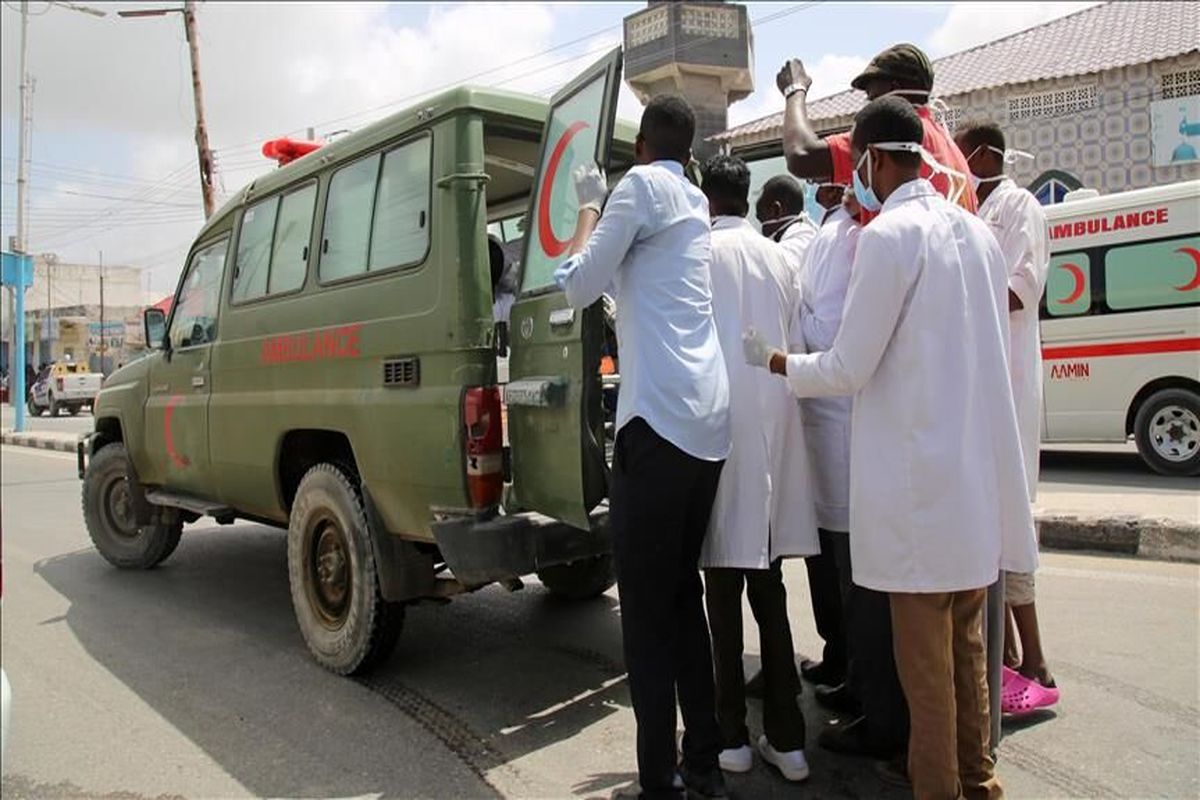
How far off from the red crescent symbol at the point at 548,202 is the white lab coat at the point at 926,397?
124 centimetres

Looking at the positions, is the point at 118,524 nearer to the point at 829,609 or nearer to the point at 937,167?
the point at 829,609

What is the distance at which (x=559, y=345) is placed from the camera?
10.3ft

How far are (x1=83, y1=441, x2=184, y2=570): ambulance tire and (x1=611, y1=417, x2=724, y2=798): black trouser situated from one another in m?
4.72

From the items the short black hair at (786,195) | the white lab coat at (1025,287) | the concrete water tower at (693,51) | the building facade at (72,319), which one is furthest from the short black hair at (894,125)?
the building facade at (72,319)

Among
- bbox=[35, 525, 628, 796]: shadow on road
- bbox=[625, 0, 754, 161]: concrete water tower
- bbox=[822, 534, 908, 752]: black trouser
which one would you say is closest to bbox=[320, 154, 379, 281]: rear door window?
bbox=[35, 525, 628, 796]: shadow on road

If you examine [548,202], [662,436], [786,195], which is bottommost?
[662,436]

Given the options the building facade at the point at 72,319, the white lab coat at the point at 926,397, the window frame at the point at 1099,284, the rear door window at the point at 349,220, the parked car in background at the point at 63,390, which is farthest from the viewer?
the building facade at the point at 72,319

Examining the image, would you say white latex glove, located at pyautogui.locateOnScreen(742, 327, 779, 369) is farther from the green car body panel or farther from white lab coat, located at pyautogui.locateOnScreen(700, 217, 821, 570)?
the green car body panel

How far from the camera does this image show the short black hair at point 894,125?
8.19 ft

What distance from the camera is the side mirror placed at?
5844 millimetres

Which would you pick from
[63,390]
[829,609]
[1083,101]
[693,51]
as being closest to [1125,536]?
[829,609]

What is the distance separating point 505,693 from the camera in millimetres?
3863

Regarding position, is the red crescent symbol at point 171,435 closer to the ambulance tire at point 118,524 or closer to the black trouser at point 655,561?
the ambulance tire at point 118,524

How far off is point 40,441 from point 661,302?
19.2 m
